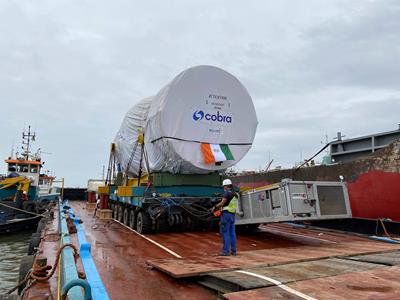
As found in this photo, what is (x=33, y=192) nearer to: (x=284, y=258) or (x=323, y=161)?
(x=323, y=161)

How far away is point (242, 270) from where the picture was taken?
5203mm

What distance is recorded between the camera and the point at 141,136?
10812 mm

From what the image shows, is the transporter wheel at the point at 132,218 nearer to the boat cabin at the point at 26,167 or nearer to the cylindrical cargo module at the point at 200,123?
the cylindrical cargo module at the point at 200,123

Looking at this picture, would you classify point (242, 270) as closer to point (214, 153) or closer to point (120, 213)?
point (214, 153)

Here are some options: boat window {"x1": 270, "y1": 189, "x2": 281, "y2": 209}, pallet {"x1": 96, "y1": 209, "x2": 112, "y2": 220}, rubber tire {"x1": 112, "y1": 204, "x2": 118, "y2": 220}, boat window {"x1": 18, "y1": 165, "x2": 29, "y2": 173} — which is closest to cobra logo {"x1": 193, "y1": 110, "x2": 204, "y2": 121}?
boat window {"x1": 270, "y1": 189, "x2": 281, "y2": 209}

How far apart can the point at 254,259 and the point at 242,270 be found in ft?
3.30

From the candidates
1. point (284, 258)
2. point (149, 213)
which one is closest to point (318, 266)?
point (284, 258)

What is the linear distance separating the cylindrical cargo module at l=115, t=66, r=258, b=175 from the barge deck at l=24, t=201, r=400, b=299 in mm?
2149

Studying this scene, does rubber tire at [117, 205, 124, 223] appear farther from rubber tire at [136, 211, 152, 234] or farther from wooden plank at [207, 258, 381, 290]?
wooden plank at [207, 258, 381, 290]

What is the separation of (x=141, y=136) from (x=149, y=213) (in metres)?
2.56

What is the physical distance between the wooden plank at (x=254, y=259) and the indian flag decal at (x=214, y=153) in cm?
326

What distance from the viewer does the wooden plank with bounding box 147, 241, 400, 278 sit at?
17.3ft

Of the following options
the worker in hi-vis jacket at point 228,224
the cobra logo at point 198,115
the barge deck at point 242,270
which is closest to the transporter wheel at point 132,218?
the barge deck at point 242,270

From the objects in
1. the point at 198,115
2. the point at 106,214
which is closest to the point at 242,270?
the point at 198,115
